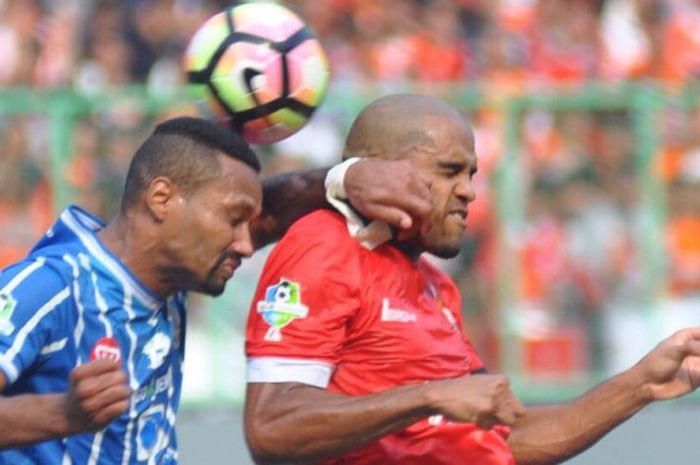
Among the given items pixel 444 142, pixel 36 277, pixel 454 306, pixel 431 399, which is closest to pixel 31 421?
pixel 36 277

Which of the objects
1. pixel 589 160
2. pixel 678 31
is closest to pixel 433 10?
pixel 678 31

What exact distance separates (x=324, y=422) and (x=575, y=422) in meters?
1.20

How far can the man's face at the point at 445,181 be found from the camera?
18.2 ft

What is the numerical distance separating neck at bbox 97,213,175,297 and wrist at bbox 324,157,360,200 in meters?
0.58

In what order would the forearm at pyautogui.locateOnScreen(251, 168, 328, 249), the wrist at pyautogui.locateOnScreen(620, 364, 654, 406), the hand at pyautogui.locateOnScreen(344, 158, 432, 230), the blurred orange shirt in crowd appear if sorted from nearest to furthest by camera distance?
the hand at pyautogui.locateOnScreen(344, 158, 432, 230)
the wrist at pyautogui.locateOnScreen(620, 364, 654, 406)
the forearm at pyautogui.locateOnScreen(251, 168, 328, 249)
the blurred orange shirt in crowd

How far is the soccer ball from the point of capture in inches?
234

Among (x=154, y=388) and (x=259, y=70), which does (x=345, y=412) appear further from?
(x=259, y=70)

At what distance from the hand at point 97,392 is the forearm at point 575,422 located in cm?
180

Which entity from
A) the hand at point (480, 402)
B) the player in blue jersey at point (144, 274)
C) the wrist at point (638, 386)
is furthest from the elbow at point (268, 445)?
the wrist at point (638, 386)

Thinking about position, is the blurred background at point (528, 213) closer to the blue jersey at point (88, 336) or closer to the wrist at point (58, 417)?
the blue jersey at point (88, 336)

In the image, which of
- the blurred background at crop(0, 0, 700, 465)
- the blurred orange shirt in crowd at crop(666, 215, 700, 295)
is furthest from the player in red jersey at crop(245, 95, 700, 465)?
the blurred orange shirt in crowd at crop(666, 215, 700, 295)

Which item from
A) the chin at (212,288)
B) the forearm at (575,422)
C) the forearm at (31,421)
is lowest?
the forearm at (575,422)

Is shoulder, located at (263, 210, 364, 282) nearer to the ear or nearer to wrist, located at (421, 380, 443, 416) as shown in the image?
the ear

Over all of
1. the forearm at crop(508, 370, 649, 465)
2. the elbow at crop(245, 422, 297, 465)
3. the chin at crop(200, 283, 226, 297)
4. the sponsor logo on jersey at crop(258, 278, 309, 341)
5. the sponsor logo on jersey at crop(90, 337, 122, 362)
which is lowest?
the forearm at crop(508, 370, 649, 465)
